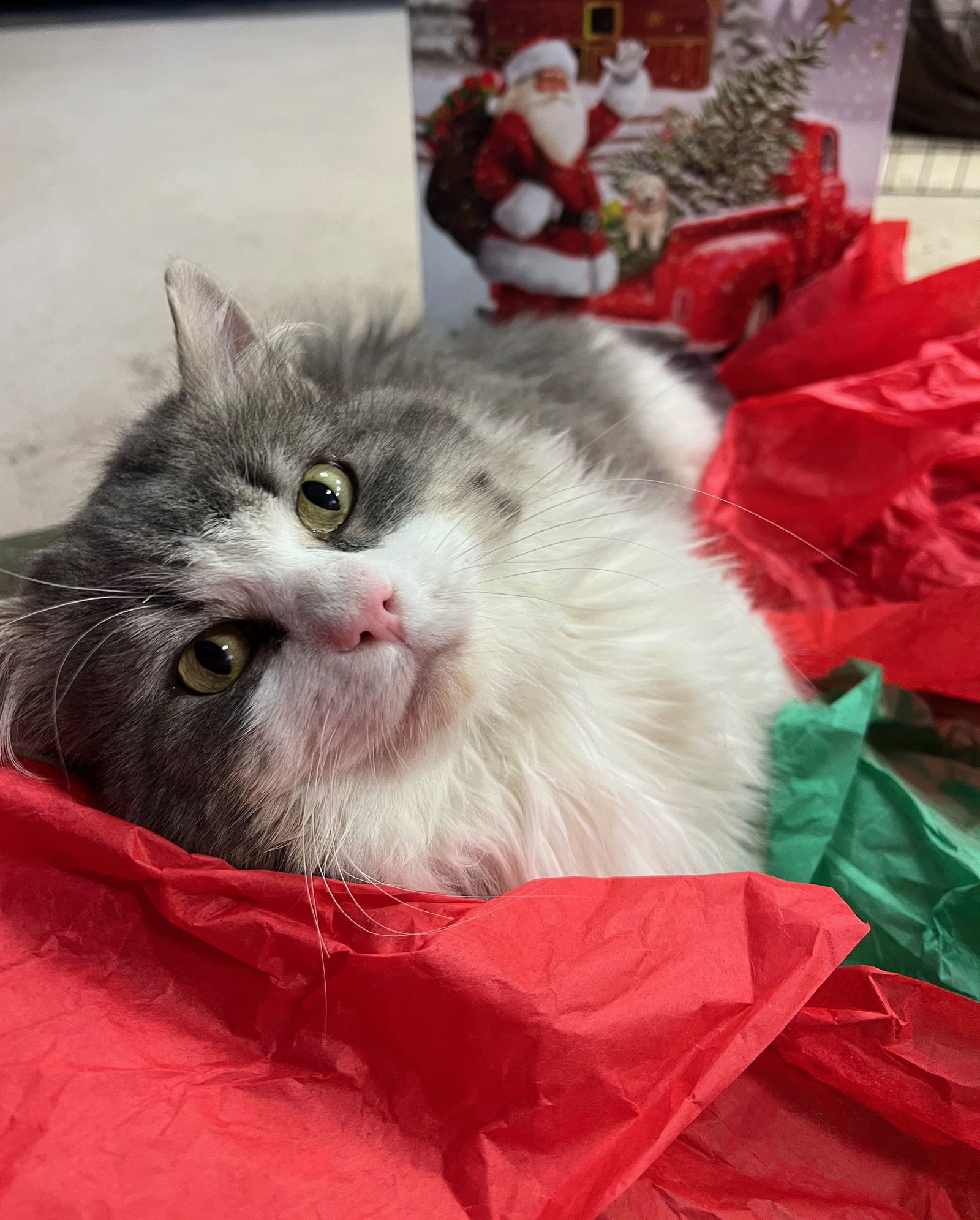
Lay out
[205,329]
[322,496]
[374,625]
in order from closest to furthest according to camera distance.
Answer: [374,625], [322,496], [205,329]

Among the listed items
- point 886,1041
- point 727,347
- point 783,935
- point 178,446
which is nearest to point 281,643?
point 178,446

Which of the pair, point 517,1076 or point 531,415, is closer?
point 517,1076

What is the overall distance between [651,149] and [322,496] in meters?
1.21

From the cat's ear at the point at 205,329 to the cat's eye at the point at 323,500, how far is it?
24 cm

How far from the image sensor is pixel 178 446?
3.18 feet

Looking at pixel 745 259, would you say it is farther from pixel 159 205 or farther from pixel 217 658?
pixel 159 205

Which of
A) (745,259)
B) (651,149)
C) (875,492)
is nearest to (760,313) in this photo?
(745,259)

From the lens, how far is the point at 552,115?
5.53 feet

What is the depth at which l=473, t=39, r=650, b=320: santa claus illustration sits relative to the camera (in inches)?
65.2

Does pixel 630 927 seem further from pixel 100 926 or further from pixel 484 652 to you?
pixel 100 926

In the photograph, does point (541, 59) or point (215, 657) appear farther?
point (541, 59)

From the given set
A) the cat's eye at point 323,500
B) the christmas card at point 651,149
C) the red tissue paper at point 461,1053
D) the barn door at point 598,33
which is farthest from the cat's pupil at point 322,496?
the barn door at point 598,33

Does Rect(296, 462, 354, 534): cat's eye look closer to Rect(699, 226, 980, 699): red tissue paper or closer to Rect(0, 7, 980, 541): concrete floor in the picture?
Rect(0, 7, 980, 541): concrete floor

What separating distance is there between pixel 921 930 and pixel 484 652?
548mm
